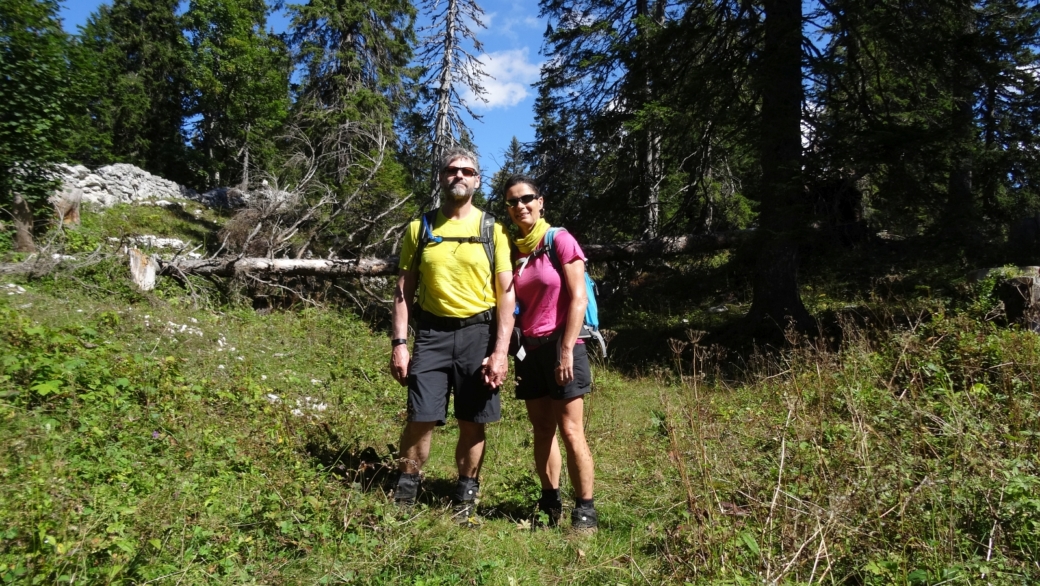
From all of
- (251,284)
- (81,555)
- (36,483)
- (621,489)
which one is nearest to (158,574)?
(81,555)

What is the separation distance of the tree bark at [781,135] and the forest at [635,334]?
44mm

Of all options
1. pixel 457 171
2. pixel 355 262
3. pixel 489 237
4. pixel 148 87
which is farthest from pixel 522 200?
pixel 148 87

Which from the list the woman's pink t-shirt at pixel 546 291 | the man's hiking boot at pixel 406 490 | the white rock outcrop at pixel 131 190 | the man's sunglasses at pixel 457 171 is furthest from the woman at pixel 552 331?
the white rock outcrop at pixel 131 190

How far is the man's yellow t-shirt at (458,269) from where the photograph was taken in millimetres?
3482

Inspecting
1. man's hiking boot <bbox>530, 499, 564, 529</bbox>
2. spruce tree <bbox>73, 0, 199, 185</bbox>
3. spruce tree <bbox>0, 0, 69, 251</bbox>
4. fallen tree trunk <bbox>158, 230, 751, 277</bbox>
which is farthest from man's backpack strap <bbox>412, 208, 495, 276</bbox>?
spruce tree <bbox>73, 0, 199, 185</bbox>

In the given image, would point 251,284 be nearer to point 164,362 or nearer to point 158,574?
point 164,362

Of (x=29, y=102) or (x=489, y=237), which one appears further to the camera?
(x=29, y=102)

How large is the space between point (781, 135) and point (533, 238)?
5.60 meters

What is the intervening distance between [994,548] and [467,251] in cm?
267

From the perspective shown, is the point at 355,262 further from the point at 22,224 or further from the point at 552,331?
the point at 552,331

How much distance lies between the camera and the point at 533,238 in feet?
11.5

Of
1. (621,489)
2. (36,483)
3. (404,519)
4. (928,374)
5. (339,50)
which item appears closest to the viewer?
(36,483)

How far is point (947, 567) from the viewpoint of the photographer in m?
2.43

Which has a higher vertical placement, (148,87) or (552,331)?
(148,87)
